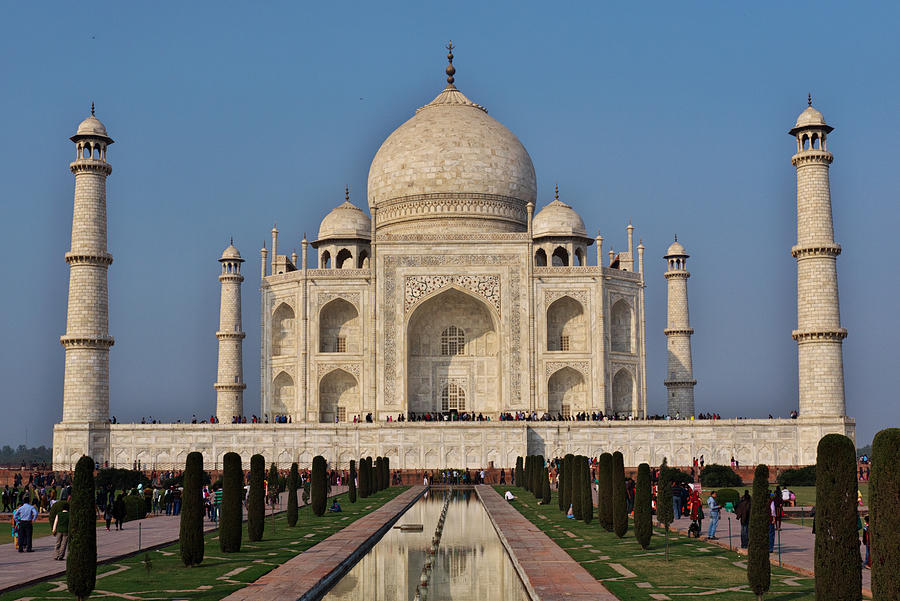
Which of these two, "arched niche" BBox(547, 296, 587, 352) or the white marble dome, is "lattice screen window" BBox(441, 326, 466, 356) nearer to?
"arched niche" BBox(547, 296, 587, 352)

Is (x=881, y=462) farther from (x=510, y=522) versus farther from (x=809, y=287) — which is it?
(x=809, y=287)

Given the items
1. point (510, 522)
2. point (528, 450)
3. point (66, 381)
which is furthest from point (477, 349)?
point (510, 522)

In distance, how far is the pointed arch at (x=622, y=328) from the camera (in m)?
36.3

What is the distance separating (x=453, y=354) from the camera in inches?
1437

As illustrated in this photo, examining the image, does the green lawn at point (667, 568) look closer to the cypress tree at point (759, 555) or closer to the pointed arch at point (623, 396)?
the cypress tree at point (759, 555)

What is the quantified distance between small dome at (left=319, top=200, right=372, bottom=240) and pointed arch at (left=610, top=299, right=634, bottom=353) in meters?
9.24

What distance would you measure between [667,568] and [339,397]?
24909mm

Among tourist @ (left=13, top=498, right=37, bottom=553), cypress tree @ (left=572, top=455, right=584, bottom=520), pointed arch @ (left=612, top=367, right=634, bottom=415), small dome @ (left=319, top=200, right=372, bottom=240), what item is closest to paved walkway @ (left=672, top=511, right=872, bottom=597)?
cypress tree @ (left=572, top=455, right=584, bottom=520)

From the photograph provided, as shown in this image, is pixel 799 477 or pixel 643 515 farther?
pixel 799 477

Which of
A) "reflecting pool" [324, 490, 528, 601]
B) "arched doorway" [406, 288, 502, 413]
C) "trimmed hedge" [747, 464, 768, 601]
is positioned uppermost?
"arched doorway" [406, 288, 502, 413]

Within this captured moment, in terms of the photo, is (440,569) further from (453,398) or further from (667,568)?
(453,398)

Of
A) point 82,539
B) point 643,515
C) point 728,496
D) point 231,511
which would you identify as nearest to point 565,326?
point 728,496

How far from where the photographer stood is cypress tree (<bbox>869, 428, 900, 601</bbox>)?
7.16 meters

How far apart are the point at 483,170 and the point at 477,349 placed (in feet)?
22.3
